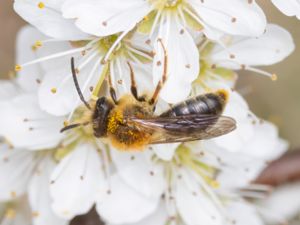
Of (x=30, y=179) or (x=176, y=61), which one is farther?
(x=30, y=179)

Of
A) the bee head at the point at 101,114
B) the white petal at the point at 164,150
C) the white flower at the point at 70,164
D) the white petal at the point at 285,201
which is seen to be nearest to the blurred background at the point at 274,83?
the white petal at the point at 285,201

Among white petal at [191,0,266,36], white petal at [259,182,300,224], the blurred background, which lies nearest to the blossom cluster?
white petal at [191,0,266,36]

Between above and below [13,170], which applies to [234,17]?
above

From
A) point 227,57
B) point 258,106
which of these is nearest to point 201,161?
point 227,57

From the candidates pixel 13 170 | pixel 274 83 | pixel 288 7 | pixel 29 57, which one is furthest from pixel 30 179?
pixel 274 83

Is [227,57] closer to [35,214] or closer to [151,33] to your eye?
[151,33]

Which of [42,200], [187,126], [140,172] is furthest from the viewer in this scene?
[42,200]

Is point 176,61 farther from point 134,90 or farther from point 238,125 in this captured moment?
point 238,125
